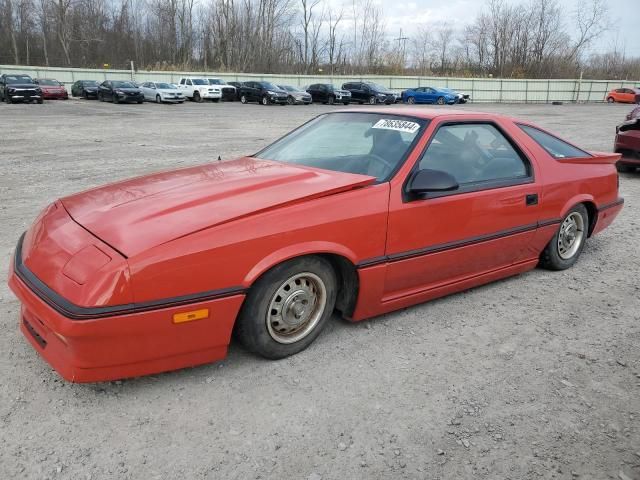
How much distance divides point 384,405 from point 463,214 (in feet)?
4.86

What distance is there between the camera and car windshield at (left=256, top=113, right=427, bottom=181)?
3363 millimetres

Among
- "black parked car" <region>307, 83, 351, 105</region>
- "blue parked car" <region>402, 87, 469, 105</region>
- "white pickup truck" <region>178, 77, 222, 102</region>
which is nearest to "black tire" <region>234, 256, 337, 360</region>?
"black parked car" <region>307, 83, 351, 105</region>

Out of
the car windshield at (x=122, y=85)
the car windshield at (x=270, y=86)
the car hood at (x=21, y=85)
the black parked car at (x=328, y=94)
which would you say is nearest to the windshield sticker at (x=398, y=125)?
the car hood at (x=21, y=85)

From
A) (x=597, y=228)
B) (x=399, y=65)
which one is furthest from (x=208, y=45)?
(x=597, y=228)

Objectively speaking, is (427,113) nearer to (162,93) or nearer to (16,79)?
(16,79)

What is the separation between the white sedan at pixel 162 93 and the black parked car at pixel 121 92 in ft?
3.35

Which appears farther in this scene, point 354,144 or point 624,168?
point 624,168

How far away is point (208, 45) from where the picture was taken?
6738 cm

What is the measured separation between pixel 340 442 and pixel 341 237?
110 cm

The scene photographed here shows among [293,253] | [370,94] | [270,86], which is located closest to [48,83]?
[270,86]

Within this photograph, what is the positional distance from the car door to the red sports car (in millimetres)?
11

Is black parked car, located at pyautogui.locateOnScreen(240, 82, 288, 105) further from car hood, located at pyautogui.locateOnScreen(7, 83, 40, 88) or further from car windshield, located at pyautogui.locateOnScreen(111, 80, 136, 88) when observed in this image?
car hood, located at pyautogui.locateOnScreen(7, 83, 40, 88)

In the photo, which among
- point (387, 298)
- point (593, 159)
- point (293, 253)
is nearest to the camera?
point (293, 253)

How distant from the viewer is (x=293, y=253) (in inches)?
108
